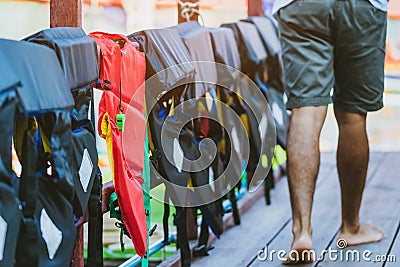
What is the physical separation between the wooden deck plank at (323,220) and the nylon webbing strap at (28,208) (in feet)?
4.31

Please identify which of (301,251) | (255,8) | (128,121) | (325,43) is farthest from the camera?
(255,8)

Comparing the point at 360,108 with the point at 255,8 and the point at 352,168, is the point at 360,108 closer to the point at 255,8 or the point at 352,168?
the point at 352,168

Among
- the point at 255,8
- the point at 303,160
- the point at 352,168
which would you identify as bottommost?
the point at 352,168

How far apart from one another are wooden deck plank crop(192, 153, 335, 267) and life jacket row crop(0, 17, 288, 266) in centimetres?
10

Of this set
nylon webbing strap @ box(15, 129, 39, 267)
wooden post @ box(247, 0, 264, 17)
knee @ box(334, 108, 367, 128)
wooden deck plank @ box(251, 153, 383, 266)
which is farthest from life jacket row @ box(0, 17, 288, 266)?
wooden post @ box(247, 0, 264, 17)

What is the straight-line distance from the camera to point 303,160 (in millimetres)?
2658

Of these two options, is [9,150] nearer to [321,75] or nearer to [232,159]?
[321,75]

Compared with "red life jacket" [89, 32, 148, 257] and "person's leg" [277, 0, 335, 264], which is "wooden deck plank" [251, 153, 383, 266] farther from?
"red life jacket" [89, 32, 148, 257]

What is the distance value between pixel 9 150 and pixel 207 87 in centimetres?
138

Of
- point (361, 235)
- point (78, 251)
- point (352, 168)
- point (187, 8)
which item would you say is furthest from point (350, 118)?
point (78, 251)

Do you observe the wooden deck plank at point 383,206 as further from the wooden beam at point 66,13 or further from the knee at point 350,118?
the wooden beam at point 66,13

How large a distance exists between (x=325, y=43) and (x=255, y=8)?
1384 mm

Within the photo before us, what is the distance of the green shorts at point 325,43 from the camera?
2678 millimetres

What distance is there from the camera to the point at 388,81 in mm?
8250
